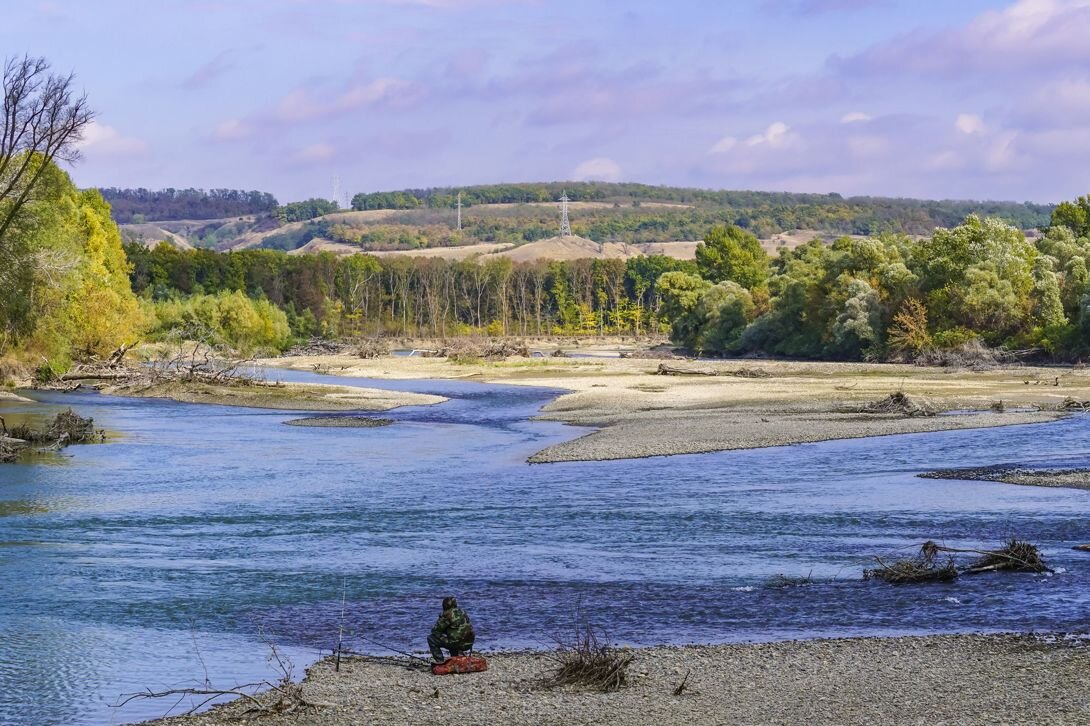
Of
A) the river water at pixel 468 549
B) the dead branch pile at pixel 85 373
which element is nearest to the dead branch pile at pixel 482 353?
the dead branch pile at pixel 85 373

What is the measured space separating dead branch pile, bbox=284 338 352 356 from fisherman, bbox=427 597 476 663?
115602mm

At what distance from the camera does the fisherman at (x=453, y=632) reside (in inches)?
663

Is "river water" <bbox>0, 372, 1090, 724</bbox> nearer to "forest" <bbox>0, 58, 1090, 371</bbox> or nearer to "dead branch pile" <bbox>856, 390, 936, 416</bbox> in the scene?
"dead branch pile" <bbox>856, 390, 936, 416</bbox>

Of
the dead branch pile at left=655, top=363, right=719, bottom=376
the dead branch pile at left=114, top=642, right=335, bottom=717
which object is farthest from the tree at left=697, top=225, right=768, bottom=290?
the dead branch pile at left=114, top=642, right=335, bottom=717

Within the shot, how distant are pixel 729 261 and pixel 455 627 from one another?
5738 inches

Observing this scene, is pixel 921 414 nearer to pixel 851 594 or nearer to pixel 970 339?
pixel 851 594

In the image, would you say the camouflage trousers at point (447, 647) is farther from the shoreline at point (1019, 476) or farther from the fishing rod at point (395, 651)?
the shoreline at point (1019, 476)

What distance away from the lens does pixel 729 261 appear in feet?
523

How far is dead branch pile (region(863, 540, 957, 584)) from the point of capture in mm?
21750

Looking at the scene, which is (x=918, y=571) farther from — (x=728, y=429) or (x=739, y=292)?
(x=739, y=292)

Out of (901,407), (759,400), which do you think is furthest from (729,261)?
(901,407)

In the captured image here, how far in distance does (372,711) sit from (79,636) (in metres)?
6.87

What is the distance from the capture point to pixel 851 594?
21.3 metres

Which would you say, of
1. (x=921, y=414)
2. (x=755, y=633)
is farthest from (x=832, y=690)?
(x=921, y=414)
